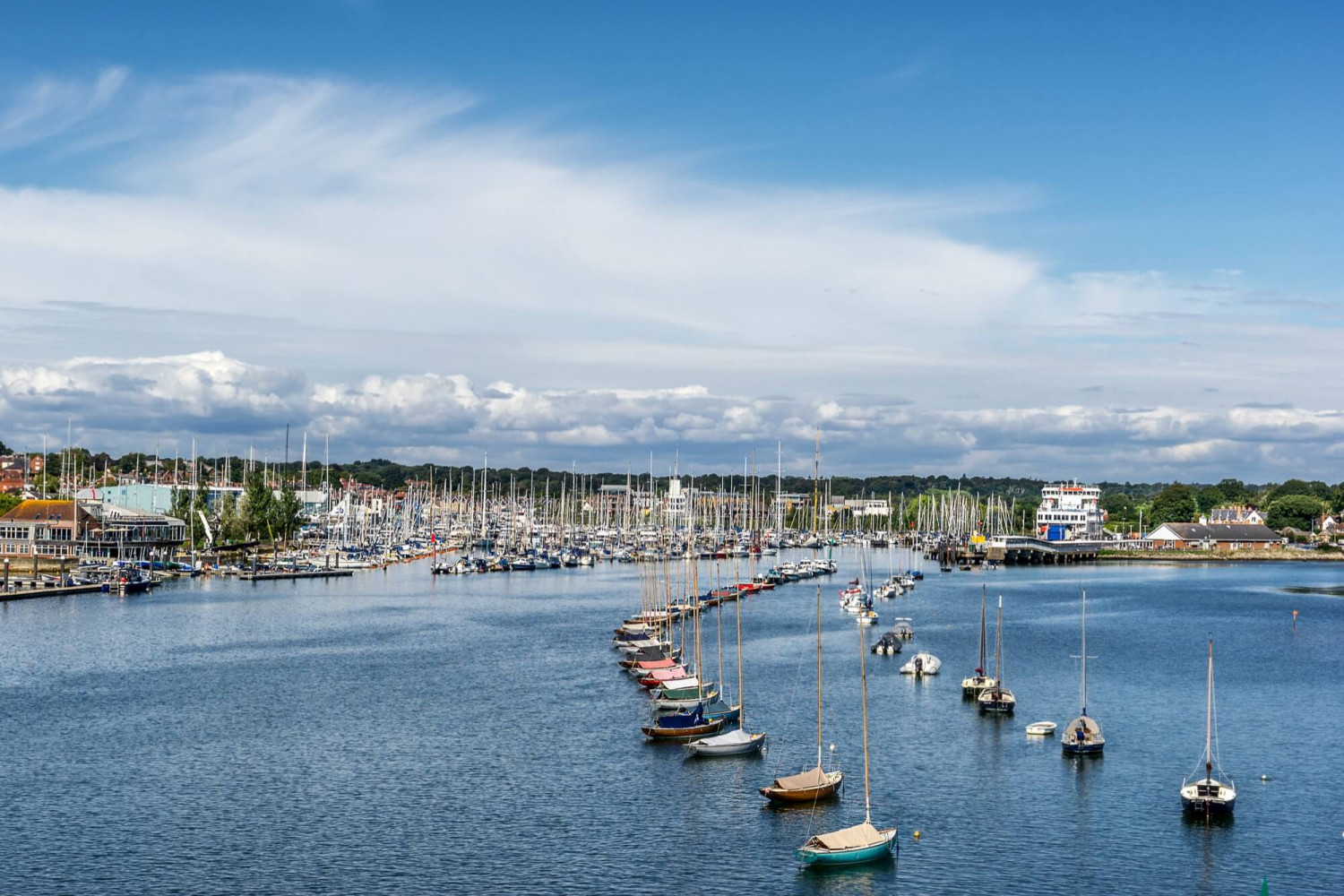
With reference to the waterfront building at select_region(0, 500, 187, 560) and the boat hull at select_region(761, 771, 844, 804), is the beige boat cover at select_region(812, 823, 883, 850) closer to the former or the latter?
the boat hull at select_region(761, 771, 844, 804)

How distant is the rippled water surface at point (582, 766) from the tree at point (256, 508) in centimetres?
6695

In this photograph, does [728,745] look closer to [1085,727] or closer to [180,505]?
[1085,727]

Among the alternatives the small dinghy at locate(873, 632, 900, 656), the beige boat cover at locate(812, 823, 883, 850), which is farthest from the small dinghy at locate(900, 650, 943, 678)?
the beige boat cover at locate(812, 823, 883, 850)

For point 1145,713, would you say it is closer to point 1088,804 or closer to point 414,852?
point 1088,804

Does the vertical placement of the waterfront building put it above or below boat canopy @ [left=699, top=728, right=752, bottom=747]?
above

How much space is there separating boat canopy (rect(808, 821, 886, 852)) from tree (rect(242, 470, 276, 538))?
447 ft

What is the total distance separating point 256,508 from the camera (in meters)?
163

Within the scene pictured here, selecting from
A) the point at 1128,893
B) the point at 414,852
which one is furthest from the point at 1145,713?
the point at 414,852

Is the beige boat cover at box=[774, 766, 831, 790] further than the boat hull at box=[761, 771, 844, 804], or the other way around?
the beige boat cover at box=[774, 766, 831, 790]

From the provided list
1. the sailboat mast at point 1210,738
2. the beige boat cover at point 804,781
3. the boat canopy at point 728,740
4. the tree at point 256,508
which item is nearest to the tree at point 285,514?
the tree at point 256,508

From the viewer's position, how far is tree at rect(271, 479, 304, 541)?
6599 inches

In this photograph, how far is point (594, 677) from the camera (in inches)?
2869

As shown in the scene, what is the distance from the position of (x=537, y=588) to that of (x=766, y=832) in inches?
3660

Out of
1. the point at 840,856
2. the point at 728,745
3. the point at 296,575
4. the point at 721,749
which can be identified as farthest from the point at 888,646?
the point at 296,575
